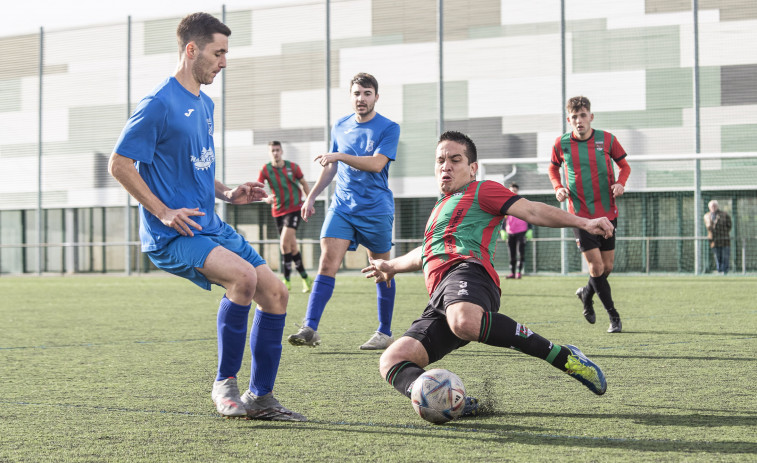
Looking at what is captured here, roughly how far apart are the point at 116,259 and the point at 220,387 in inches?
835

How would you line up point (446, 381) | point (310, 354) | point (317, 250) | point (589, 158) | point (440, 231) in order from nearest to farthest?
1. point (446, 381)
2. point (440, 231)
3. point (310, 354)
4. point (589, 158)
5. point (317, 250)

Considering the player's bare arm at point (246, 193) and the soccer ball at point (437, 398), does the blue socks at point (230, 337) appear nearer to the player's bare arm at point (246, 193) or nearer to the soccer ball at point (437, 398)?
the player's bare arm at point (246, 193)

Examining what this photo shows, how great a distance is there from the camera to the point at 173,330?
798 centimetres

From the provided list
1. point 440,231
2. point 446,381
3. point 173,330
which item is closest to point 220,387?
point 446,381

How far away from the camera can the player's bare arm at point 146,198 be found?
3.70 m

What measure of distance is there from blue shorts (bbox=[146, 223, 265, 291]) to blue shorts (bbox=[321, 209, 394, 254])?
251cm

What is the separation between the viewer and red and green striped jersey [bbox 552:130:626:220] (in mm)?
7617

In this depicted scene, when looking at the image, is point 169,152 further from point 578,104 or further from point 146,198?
point 578,104

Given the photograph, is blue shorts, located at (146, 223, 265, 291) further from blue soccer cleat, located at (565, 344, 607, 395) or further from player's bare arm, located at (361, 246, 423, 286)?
blue soccer cleat, located at (565, 344, 607, 395)

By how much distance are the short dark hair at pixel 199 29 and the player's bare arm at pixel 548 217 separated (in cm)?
154

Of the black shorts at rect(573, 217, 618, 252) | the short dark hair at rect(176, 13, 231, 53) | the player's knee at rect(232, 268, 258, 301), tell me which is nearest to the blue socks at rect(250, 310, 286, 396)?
the player's knee at rect(232, 268, 258, 301)

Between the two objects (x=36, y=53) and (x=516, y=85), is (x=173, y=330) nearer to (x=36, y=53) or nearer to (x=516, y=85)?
(x=516, y=85)

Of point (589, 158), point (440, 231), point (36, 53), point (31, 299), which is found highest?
point (36, 53)

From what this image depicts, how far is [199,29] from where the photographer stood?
392 centimetres
